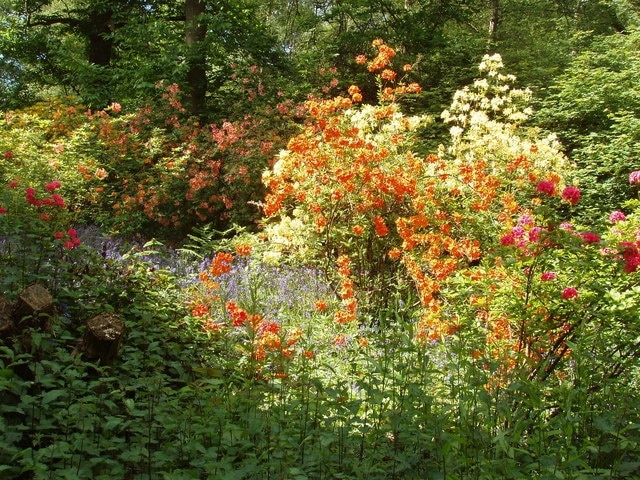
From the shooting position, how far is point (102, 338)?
2945 mm

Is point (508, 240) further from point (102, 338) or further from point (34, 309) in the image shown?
point (34, 309)

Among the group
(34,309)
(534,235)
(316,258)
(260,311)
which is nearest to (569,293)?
(534,235)

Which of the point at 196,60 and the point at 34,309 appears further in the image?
the point at 196,60

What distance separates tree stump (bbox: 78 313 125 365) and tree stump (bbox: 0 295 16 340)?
324 mm

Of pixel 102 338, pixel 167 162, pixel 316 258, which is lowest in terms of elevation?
pixel 102 338

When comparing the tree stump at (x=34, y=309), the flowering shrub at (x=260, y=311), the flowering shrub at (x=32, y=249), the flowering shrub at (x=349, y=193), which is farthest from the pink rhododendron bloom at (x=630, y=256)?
the flowering shrub at (x=32, y=249)

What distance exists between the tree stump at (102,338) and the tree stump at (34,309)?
0.22m

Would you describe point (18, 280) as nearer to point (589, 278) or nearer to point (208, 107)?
point (589, 278)

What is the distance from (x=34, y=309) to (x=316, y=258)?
129 inches

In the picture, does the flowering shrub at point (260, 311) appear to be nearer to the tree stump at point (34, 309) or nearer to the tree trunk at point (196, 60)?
the tree stump at point (34, 309)

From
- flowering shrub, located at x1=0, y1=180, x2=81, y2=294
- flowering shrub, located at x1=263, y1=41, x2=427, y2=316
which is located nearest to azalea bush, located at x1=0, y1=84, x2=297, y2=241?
flowering shrub, located at x1=263, y1=41, x2=427, y2=316

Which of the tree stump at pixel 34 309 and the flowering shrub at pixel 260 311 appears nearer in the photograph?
the flowering shrub at pixel 260 311

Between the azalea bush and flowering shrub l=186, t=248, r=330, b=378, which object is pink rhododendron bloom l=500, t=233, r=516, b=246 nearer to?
flowering shrub l=186, t=248, r=330, b=378

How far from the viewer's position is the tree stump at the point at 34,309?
3.01 m
